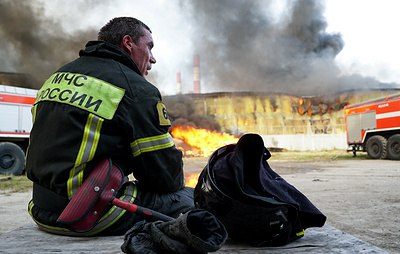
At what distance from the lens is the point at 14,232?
6.20 feet

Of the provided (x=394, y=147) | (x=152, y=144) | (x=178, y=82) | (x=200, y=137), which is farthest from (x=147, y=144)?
(x=178, y=82)

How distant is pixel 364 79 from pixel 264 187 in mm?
32605

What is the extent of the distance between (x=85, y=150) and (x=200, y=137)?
25073mm

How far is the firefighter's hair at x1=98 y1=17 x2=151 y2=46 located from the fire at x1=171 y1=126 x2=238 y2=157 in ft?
77.1

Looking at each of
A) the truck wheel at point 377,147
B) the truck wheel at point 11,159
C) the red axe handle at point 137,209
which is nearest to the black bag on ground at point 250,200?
the red axe handle at point 137,209

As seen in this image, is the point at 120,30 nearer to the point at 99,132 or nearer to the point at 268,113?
the point at 99,132

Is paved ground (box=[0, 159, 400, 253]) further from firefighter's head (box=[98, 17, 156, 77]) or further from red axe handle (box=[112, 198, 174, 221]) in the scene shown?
firefighter's head (box=[98, 17, 156, 77])

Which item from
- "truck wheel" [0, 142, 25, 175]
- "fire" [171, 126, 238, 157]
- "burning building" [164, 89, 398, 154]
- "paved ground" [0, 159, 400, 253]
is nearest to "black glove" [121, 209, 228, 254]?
"paved ground" [0, 159, 400, 253]

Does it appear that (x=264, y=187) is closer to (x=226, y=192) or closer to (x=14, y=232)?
(x=226, y=192)

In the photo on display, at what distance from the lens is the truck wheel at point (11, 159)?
9.99 meters

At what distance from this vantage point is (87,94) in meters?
1.68

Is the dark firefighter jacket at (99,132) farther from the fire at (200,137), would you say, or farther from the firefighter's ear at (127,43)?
the fire at (200,137)

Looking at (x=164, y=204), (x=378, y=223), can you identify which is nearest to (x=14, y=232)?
(x=164, y=204)

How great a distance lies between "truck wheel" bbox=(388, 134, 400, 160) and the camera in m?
14.6
